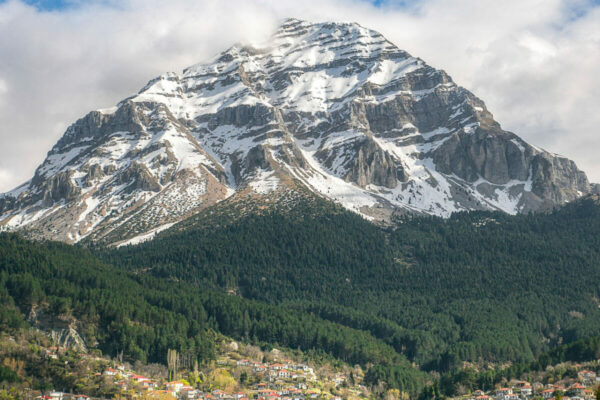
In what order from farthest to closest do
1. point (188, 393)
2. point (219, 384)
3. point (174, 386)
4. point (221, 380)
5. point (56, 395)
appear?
1. point (221, 380)
2. point (219, 384)
3. point (174, 386)
4. point (188, 393)
5. point (56, 395)

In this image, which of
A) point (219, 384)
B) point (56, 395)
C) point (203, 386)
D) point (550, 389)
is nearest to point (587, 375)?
point (550, 389)

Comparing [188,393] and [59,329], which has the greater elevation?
[59,329]

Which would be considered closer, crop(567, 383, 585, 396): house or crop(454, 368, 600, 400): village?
crop(567, 383, 585, 396): house

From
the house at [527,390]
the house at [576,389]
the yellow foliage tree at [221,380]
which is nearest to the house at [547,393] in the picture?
the house at [527,390]

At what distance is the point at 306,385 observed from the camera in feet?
639

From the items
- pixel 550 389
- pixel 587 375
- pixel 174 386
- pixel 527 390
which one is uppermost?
pixel 587 375

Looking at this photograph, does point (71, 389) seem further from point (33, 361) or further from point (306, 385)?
point (306, 385)

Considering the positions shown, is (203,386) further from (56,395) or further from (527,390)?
(527,390)

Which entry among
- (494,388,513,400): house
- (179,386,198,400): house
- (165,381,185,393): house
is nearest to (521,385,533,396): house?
(494,388,513,400): house

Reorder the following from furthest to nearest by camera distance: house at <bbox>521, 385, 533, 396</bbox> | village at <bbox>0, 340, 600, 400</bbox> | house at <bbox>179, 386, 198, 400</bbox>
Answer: house at <bbox>521, 385, 533, 396</bbox>, house at <bbox>179, 386, 198, 400</bbox>, village at <bbox>0, 340, 600, 400</bbox>

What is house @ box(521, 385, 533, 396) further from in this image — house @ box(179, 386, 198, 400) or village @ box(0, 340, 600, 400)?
house @ box(179, 386, 198, 400)

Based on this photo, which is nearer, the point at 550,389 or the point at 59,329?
the point at 550,389

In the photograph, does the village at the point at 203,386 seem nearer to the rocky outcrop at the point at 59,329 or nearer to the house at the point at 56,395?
the house at the point at 56,395

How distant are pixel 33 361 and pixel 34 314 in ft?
105
